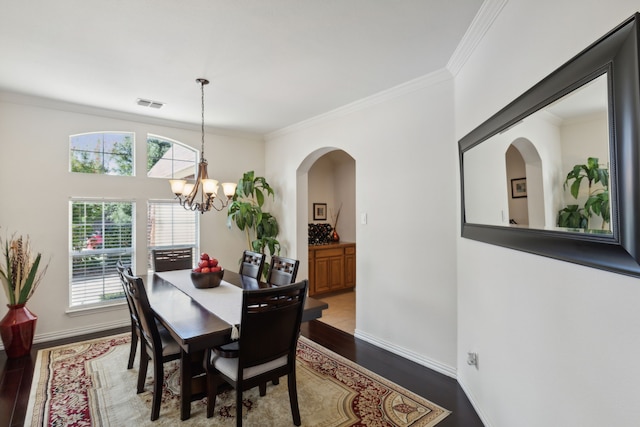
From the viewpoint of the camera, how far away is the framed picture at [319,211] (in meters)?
6.13

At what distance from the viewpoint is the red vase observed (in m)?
3.06

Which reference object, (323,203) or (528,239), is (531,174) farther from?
(323,203)

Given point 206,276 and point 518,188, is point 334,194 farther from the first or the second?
point 518,188

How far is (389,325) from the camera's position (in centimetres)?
330

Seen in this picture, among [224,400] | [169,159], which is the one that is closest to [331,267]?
[169,159]

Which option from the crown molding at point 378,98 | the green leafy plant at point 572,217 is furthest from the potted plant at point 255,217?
the green leafy plant at point 572,217

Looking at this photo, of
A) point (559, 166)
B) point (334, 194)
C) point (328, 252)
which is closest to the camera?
point (559, 166)

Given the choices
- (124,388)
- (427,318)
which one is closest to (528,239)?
(427,318)

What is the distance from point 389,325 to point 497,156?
210 centimetres

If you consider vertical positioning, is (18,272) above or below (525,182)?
below

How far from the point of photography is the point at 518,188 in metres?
1.56

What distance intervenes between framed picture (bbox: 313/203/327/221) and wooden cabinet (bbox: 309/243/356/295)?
0.72 meters

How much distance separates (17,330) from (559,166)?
446 centimetres

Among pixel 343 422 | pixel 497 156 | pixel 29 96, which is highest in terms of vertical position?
pixel 29 96
